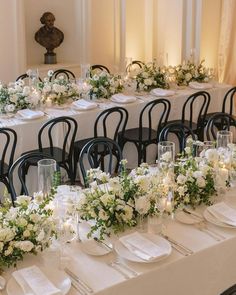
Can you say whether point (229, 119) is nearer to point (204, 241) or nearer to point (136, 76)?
point (136, 76)

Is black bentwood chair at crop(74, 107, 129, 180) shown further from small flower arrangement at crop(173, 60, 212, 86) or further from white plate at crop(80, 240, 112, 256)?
white plate at crop(80, 240, 112, 256)

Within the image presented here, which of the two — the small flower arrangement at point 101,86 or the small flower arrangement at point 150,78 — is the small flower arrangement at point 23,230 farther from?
the small flower arrangement at point 150,78

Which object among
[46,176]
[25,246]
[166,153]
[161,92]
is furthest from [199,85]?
[25,246]

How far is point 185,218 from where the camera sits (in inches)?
120

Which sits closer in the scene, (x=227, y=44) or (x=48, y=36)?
(x=48, y=36)

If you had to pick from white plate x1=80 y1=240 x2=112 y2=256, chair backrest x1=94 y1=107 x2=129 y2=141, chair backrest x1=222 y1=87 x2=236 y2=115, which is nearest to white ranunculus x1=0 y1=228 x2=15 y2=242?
white plate x1=80 y1=240 x2=112 y2=256

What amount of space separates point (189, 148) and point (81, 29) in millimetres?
5114

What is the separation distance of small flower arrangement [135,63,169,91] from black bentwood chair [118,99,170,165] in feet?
1.35

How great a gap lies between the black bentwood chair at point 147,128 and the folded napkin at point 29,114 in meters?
0.94

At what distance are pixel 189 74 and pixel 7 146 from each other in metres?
2.89

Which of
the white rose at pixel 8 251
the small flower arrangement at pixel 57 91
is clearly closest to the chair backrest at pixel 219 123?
the small flower arrangement at pixel 57 91

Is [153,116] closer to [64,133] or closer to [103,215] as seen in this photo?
[64,133]

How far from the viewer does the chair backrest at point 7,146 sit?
4.73 meters

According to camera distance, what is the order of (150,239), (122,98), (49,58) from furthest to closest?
(49,58) → (122,98) → (150,239)
